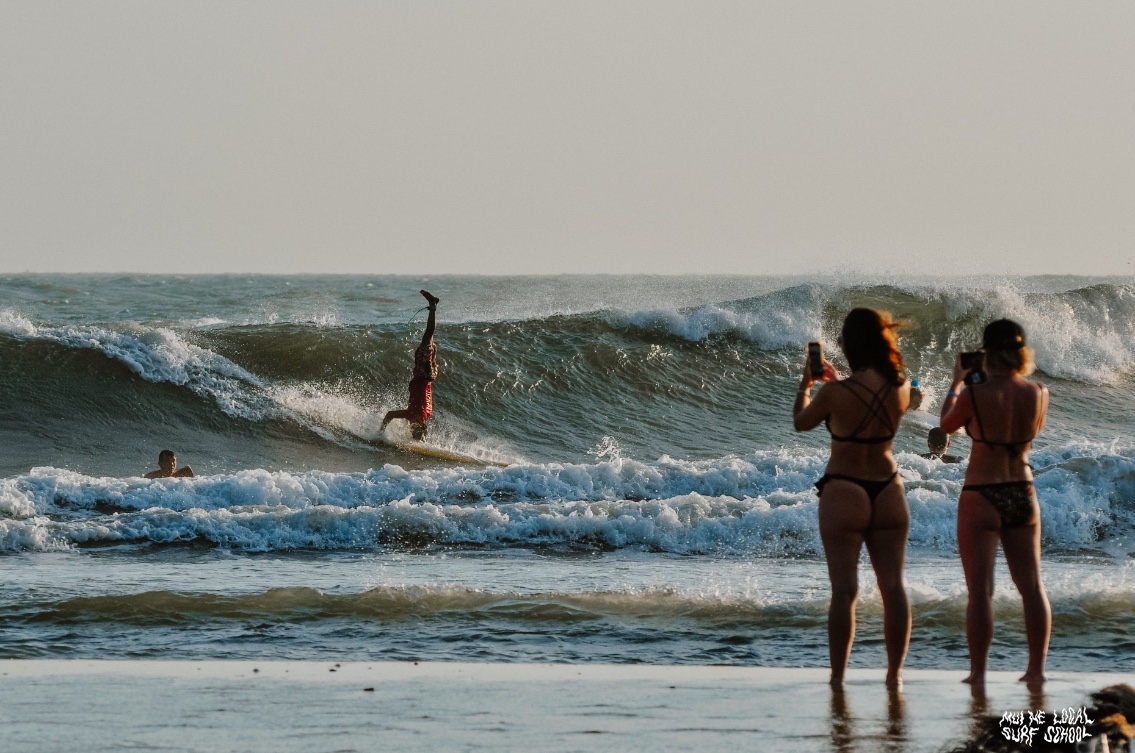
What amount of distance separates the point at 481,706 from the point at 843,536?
165cm

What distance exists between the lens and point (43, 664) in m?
6.72

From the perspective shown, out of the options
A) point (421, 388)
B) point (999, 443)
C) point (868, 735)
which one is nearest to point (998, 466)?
point (999, 443)

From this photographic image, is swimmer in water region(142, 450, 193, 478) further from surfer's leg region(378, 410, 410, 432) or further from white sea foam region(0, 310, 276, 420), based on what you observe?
white sea foam region(0, 310, 276, 420)

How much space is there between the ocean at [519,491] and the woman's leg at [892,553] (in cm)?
123

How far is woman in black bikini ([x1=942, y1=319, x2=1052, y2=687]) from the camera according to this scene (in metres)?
5.75

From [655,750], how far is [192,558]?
22.1 feet

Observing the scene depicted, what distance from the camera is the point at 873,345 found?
5516 millimetres

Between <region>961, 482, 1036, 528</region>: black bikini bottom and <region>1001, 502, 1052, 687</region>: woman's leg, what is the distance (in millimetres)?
37

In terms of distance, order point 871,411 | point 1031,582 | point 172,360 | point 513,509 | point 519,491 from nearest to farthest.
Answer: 1. point 871,411
2. point 1031,582
3. point 513,509
4. point 519,491
5. point 172,360

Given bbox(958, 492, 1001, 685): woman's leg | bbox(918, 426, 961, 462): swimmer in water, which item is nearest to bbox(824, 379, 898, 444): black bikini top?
bbox(958, 492, 1001, 685): woman's leg

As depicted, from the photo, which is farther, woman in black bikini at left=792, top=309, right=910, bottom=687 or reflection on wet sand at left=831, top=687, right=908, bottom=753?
woman in black bikini at left=792, top=309, right=910, bottom=687

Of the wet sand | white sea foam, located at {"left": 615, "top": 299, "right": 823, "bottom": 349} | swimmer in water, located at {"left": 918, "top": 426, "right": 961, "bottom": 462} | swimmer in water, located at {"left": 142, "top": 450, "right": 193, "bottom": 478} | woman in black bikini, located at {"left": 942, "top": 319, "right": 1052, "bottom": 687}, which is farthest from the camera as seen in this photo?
white sea foam, located at {"left": 615, "top": 299, "right": 823, "bottom": 349}

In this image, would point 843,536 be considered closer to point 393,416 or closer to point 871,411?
point 871,411

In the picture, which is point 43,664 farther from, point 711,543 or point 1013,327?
point 711,543
